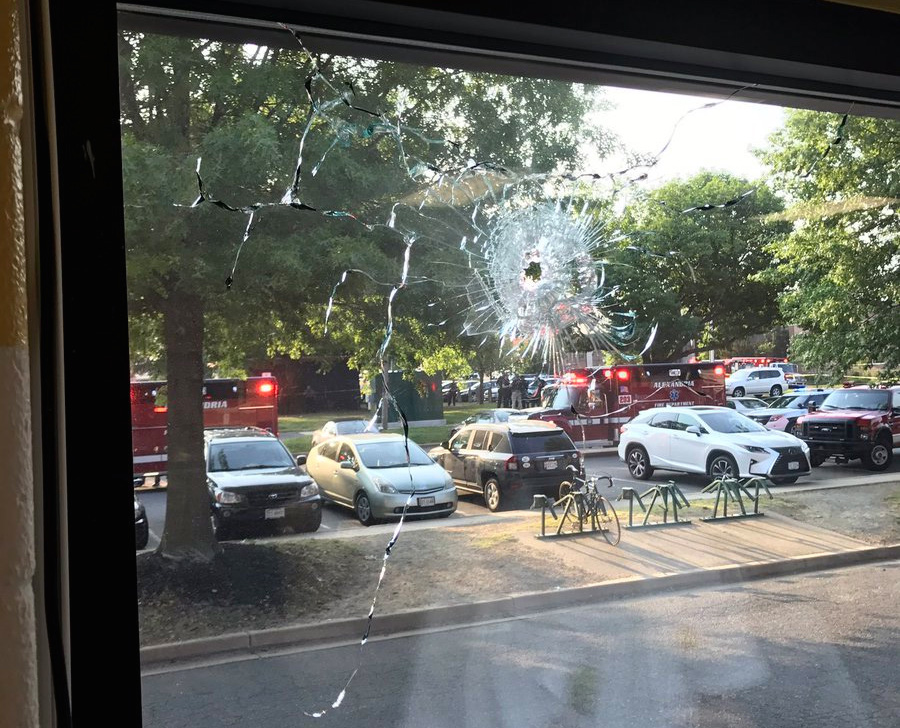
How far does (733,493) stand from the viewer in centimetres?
157

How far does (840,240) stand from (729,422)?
1.91ft

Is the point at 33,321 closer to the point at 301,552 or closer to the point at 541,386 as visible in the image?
the point at 301,552

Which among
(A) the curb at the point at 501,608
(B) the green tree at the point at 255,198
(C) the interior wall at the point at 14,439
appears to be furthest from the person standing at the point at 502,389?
(C) the interior wall at the point at 14,439

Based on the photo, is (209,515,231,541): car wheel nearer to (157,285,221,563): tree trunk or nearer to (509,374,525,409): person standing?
(157,285,221,563): tree trunk

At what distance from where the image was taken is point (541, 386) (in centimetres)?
139

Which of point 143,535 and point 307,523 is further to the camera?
point 307,523

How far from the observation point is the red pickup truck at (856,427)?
1.64m

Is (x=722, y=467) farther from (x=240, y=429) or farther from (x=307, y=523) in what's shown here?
(x=240, y=429)

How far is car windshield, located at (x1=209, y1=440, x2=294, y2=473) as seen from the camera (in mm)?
1214

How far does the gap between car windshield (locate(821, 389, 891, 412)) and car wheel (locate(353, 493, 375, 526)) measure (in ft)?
3.41

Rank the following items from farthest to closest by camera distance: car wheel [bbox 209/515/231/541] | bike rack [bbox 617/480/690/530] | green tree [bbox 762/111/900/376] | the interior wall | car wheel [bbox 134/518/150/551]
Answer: green tree [bbox 762/111/900/376] → bike rack [bbox 617/480/690/530] → car wheel [bbox 209/515/231/541] → car wheel [bbox 134/518/150/551] → the interior wall

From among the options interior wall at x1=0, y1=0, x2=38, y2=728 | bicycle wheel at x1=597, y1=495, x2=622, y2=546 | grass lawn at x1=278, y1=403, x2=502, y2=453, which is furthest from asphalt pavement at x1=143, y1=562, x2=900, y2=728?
interior wall at x1=0, y1=0, x2=38, y2=728

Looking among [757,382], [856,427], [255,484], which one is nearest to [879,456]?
[856,427]

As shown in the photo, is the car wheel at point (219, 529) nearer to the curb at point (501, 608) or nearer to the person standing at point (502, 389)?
the curb at point (501, 608)
